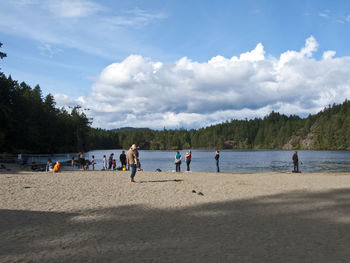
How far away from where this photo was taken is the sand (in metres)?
6.57

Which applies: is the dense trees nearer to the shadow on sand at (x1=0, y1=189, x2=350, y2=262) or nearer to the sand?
the sand

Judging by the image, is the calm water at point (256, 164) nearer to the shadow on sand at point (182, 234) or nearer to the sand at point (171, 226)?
the sand at point (171, 226)

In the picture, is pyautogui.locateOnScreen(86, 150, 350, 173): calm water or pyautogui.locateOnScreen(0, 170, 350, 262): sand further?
pyautogui.locateOnScreen(86, 150, 350, 173): calm water

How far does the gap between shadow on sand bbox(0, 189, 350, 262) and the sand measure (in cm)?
2

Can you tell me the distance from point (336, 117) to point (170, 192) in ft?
604

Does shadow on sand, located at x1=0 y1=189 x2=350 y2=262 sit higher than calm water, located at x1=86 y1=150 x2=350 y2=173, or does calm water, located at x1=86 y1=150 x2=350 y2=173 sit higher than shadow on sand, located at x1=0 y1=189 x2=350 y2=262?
shadow on sand, located at x1=0 y1=189 x2=350 y2=262

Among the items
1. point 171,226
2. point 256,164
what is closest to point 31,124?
point 256,164

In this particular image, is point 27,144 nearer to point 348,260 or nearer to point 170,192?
point 170,192

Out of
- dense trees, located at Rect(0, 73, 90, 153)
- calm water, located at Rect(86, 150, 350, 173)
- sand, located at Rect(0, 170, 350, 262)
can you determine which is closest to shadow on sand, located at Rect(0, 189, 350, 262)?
sand, located at Rect(0, 170, 350, 262)

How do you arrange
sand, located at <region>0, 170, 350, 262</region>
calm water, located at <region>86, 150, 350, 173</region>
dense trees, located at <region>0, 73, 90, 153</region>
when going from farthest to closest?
dense trees, located at <region>0, 73, 90, 153</region>, calm water, located at <region>86, 150, 350, 173</region>, sand, located at <region>0, 170, 350, 262</region>

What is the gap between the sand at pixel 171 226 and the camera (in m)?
6.57

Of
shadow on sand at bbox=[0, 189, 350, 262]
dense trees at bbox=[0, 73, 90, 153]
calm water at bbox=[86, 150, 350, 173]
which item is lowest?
calm water at bbox=[86, 150, 350, 173]

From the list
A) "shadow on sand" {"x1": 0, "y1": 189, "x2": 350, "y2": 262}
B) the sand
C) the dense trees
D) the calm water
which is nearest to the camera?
"shadow on sand" {"x1": 0, "y1": 189, "x2": 350, "y2": 262}

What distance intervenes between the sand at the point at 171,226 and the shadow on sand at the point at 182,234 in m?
0.02
